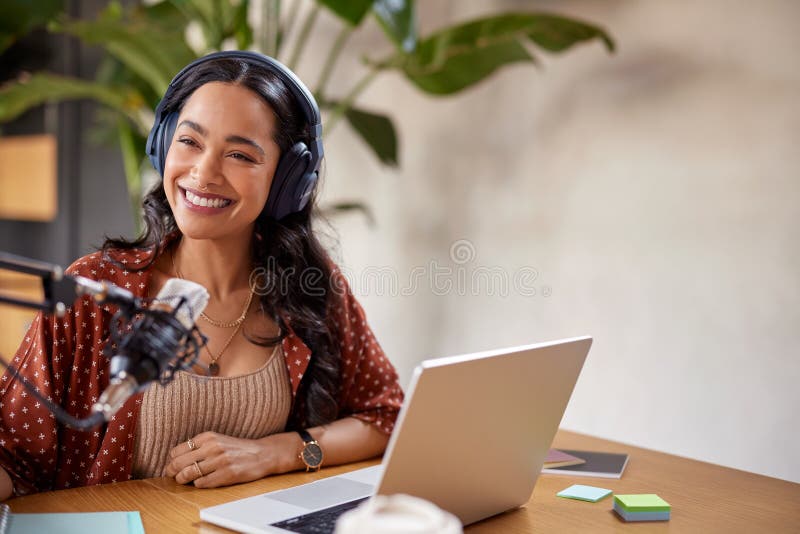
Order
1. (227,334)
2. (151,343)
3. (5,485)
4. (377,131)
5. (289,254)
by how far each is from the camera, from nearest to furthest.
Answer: (151,343) < (5,485) < (227,334) < (289,254) < (377,131)

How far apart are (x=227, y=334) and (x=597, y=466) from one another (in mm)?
692

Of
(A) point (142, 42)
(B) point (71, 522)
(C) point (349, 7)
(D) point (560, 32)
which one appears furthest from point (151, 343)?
(D) point (560, 32)

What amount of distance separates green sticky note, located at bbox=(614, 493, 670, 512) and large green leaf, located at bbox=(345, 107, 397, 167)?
5.84ft

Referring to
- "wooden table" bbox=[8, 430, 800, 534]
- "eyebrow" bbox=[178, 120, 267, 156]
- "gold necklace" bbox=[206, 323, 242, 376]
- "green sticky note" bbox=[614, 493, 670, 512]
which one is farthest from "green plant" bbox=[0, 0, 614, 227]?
"green sticky note" bbox=[614, 493, 670, 512]

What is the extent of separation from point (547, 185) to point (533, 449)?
68.8 inches

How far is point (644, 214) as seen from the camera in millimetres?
2617

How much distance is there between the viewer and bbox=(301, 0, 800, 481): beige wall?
2.38 m

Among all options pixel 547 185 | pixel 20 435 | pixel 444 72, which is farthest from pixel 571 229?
pixel 20 435

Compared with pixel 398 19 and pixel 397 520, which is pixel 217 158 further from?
pixel 398 19

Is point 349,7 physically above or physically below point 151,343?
above

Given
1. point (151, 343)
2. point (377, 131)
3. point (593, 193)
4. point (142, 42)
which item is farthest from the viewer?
point (377, 131)

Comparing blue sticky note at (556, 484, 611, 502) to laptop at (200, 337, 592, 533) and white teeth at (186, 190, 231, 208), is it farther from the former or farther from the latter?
white teeth at (186, 190, 231, 208)

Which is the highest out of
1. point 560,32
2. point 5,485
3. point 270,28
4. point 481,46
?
point 560,32

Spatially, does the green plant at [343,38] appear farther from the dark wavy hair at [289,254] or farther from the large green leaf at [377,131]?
the dark wavy hair at [289,254]
